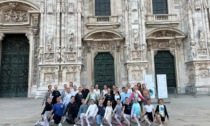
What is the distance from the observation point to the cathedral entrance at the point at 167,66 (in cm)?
1825

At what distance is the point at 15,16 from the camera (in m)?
18.1

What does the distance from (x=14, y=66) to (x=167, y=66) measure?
1312 centimetres

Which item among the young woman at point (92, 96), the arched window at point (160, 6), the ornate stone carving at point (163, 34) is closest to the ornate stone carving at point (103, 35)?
the ornate stone carving at point (163, 34)

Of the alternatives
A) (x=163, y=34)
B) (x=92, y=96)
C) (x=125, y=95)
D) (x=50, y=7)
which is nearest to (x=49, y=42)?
(x=50, y=7)

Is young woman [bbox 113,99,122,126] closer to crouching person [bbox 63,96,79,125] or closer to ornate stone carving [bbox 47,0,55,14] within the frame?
crouching person [bbox 63,96,79,125]

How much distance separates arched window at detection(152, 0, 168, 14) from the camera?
63.2 ft

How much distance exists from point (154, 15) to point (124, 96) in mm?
12254

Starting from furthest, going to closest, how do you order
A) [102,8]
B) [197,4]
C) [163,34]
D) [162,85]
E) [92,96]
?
[102,8] < [163,34] < [197,4] < [162,85] < [92,96]

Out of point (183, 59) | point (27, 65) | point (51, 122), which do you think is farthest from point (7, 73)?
point (183, 59)

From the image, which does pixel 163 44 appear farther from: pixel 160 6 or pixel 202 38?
pixel 160 6

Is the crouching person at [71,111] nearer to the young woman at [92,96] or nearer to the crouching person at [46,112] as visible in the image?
the crouching person at [46,112]

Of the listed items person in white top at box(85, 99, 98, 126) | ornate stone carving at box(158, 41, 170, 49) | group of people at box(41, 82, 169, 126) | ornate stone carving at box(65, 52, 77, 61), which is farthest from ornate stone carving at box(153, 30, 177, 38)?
person in white top at box(85, 99, 98, 126)

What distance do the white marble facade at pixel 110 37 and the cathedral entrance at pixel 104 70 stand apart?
1.37 feet

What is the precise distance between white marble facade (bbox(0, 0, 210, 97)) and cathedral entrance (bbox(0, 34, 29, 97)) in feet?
3.39
